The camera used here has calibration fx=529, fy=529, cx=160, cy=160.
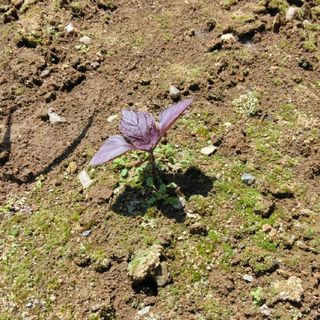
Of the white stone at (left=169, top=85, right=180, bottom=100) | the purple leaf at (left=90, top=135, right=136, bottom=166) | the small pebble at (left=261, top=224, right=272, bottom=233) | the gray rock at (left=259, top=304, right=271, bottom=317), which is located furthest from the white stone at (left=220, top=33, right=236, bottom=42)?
the gray rock at (left=259, top=304, right=271, bottom=317)

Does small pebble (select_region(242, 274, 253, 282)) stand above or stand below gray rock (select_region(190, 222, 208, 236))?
below

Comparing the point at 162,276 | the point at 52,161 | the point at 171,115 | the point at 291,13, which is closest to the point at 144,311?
the point at 162,276

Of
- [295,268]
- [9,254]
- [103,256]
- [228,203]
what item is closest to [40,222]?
[9,254]

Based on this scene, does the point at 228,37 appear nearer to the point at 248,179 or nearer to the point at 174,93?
the point at 174,93

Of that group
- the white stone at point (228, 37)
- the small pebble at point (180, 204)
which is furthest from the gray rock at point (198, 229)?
the white stone at point (228, 37)

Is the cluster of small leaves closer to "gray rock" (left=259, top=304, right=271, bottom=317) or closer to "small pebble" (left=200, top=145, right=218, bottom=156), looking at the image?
"small pebble" (left=200, top=145, right=218, bottom=156)

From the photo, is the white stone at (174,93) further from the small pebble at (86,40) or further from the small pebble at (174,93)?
the small pebble at (86,40)
